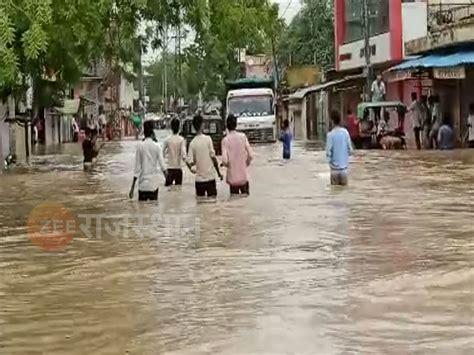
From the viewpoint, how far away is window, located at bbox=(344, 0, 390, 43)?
44594 mm

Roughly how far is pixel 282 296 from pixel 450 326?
167 centimetres

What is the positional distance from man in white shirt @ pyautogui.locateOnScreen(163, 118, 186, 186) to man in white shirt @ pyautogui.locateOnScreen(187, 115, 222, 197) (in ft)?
3.07

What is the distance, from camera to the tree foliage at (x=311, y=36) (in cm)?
5919

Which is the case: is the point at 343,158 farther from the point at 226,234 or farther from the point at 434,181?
the point at 226,234

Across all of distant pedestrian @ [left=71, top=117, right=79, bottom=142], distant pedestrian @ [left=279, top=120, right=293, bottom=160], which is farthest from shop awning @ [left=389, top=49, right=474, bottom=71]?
distant pedestrian @ [left=71, top=117, right=79, bottom=142]

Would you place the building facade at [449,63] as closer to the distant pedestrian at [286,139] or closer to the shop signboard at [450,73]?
the shop signboard at [450,73]

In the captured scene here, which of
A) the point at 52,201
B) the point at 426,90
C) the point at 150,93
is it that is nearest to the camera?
the point at 52,201

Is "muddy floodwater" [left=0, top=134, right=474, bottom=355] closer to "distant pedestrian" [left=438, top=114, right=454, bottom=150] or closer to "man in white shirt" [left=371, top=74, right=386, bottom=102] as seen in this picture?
"distant pedestrian" [left=438, top=114, right=454, bottom=150]

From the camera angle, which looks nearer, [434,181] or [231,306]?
[231,306]

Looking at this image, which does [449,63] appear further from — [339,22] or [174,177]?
[339,22]

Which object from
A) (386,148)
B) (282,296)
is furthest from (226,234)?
(386,148)

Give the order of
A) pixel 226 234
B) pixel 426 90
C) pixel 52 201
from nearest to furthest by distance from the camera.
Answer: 1. pixel 226 234
2. pixel 52 201
3. pixel 426 90

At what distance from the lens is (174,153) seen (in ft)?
58.4

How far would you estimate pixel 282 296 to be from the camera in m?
Answer: 8.42
